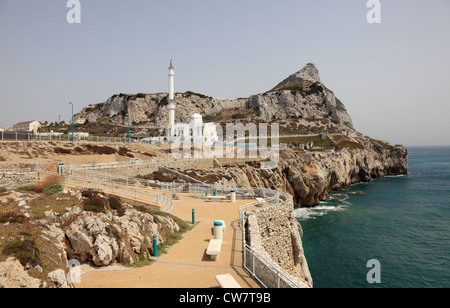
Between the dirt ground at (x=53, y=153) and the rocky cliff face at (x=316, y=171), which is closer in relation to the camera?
the dirt ground at (x=53, y=153)

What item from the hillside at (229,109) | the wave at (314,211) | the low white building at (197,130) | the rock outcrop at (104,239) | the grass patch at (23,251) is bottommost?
the wave at (314,211)

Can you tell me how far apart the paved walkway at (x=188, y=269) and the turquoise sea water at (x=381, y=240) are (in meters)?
14.7

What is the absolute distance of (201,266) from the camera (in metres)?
9.52

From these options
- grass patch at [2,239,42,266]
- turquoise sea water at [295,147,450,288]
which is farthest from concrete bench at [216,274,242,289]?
turquoise sea water at [295,147,450,288]

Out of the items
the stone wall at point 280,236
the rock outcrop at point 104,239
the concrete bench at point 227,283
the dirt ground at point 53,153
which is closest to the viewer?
the concrete bench at point 227,283

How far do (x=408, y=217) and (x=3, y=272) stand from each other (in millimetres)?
48045

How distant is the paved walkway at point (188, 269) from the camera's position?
26.5 ft

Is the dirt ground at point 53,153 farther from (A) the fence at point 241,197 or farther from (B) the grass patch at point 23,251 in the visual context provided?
(B) the grass patch at point 23,251

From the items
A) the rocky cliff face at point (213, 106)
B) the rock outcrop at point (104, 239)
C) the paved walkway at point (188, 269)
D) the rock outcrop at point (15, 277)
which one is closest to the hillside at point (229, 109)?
the rocky cliff face at point (213, 106)

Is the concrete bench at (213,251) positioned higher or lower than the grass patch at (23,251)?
lower

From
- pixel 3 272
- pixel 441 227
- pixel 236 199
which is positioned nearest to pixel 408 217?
pixel 441 227

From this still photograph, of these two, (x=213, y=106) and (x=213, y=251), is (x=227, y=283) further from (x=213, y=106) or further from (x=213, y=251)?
(x=213, y=106)

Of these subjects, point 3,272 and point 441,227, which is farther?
point 441,227
